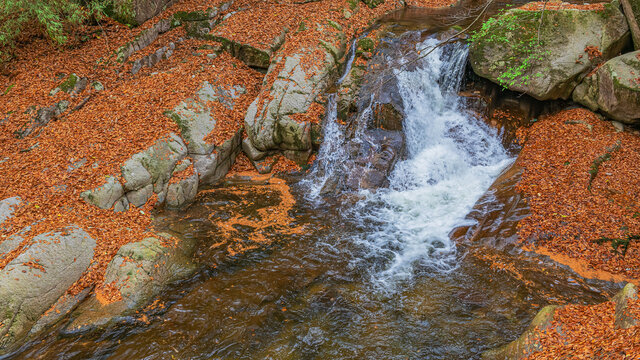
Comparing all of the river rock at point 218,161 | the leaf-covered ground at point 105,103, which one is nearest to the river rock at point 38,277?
the leaf-covered ground at point 105,103

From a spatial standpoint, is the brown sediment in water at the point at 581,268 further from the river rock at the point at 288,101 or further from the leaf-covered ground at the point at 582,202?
the river rock at the point at 288,101

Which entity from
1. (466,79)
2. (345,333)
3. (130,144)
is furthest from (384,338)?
(466,79)

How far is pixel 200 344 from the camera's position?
561 centimetres

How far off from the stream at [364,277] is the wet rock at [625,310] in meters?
1.76

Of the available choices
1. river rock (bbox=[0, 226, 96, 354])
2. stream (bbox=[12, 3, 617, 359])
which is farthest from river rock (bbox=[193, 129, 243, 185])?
river rock (bbox=[0, 226, 96, 354])

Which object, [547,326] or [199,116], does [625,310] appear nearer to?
[547,326]

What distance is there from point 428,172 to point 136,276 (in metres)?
7.89

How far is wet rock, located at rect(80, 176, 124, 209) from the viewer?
796 centimetres

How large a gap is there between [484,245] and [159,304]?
22.2ft

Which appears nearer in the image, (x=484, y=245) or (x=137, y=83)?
(x=484, y=245)

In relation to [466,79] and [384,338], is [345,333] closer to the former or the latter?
[384,338]

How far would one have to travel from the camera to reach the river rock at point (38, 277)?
18.9ft

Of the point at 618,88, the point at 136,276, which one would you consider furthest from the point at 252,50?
the point at 618,88

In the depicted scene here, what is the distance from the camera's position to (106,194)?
809 centimetres
